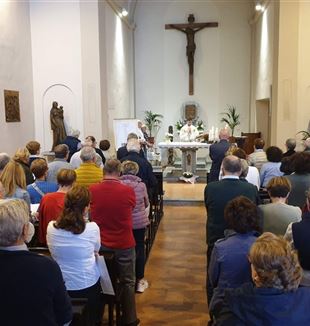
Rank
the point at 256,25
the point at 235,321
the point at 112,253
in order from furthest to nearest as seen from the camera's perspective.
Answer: the point at 256,25 < the point at 112,253 < the point at 235,321

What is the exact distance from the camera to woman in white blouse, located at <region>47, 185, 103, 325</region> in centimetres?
272

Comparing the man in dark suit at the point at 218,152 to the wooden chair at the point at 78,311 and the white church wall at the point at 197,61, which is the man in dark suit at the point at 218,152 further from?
the white church wall at the point at 197,61

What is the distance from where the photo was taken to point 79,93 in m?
10.2

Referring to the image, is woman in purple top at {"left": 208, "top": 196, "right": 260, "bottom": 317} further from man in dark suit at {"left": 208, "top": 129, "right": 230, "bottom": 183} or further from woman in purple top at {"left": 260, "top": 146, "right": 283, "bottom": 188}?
man in dark suit at {"left": 208, "top": 129, "right": 230, "bottom": 183}

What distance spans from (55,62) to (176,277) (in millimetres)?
6973

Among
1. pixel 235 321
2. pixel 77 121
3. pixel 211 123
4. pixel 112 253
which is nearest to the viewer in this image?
pixel 235 321

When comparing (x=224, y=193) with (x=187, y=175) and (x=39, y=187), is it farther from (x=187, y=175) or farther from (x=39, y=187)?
(x=187, y=175)

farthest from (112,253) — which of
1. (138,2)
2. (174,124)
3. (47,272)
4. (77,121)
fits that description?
(138,2)

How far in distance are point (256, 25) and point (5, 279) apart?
13.7 meters

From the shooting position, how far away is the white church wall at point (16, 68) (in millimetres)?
8398

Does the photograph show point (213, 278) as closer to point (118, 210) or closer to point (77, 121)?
point (118, 210)

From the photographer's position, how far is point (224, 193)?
11.5 ft

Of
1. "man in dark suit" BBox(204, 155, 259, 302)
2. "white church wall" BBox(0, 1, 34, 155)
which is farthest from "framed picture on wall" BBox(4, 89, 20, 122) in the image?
"man in dark suit" BBox(204, 155, 259, 302)

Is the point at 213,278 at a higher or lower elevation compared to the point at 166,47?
lower
